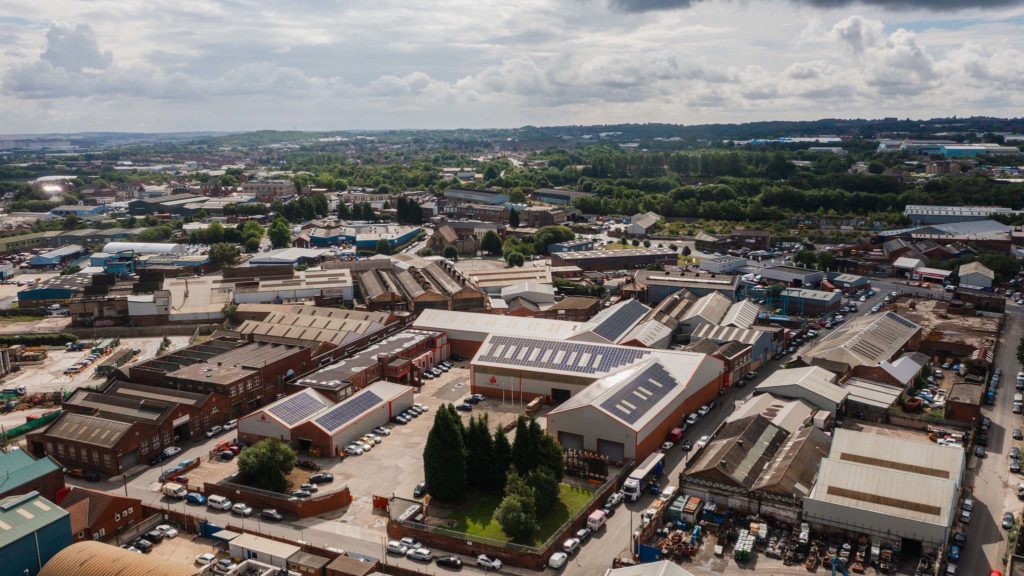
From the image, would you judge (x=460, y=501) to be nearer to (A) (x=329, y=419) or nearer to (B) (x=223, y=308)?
(A) (x=329, y=419)

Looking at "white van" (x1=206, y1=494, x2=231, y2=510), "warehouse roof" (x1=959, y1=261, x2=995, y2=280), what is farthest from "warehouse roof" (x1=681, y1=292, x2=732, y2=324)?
"white van" (x1=206, y1=494, x2=231, y2=510)

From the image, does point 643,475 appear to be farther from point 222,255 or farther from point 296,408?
point 222,255

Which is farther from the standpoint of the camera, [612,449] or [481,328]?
[481,328]

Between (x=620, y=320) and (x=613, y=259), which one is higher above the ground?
(x=620, y=320)

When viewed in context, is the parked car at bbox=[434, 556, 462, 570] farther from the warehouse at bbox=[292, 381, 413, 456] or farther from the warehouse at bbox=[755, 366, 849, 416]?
the warehouse at bbox=[755, 366, 849, 416]

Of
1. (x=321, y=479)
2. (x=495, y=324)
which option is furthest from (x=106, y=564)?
(x=495, y=324)

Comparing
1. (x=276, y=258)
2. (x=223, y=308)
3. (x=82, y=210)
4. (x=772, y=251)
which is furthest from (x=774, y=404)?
(x=82, y=210)
